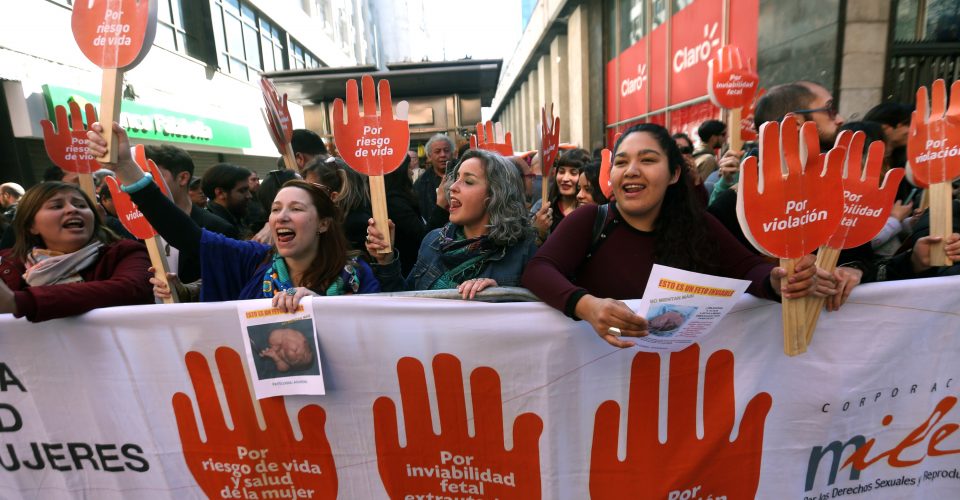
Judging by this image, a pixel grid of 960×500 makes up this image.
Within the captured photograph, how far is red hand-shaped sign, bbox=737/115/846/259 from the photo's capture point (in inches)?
51.5

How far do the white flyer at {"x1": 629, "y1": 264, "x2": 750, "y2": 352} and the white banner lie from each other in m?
0.23

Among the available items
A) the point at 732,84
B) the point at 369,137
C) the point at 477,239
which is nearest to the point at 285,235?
the point at 369,137

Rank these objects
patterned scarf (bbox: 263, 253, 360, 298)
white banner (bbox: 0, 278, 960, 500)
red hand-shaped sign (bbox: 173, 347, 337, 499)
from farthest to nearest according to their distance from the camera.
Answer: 1. patterned scarf (bbox: 263, 253, 360, 298)
2. red hand-shaped sign (bbox: 173, 347, 337, 499)
3. white banner (bbox: 0, 278, 960, 500)

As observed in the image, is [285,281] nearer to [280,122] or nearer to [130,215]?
[130,215]

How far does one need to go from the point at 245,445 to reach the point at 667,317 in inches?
58.9

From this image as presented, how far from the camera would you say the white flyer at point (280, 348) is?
1638 millimetres

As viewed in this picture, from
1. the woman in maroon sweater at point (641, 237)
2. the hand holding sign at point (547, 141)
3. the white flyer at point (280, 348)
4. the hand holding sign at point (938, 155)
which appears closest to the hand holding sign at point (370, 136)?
the white flyer at point (280, 348)

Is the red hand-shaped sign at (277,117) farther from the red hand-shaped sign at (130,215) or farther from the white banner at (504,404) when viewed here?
the white banner at (504,404)

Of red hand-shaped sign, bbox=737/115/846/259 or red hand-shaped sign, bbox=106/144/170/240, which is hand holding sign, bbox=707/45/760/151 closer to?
red hand-shaped sign, bbox=737/115/846/259

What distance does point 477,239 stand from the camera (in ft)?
7.17

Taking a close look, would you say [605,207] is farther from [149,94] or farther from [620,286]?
[149,94]

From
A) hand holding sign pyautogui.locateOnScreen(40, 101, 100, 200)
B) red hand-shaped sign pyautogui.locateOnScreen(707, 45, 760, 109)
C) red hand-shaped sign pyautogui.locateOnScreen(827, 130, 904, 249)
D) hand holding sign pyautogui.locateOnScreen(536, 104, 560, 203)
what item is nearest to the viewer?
red hand-shaped sign pyautogui.locateOnScreen(827, 130, 904, 249)

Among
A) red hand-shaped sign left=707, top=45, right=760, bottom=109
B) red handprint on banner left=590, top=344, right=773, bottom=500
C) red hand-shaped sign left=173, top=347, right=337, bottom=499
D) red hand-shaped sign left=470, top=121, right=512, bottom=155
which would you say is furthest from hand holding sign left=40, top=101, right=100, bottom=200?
red hand-shaped sign left=707, top=45, right=760, bottom=109

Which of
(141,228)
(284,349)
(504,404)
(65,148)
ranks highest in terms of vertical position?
(65,148)
